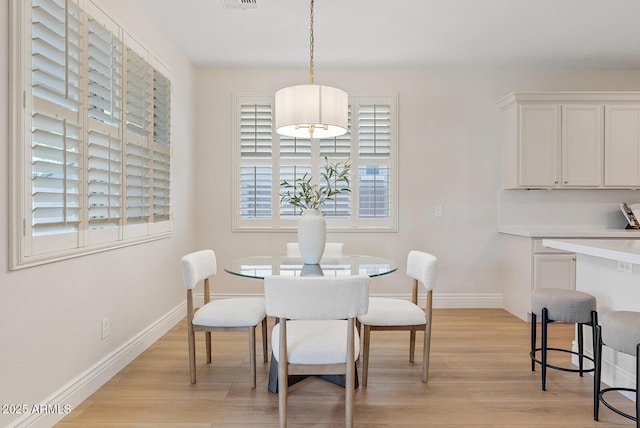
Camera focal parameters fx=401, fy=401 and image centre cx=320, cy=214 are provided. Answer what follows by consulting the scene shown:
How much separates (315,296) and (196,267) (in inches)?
46.6

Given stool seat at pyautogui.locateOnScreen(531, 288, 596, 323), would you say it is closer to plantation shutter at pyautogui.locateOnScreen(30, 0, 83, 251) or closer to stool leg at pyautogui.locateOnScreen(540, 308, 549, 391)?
stool leg at pyautogui.locateOnScreen(540, 308, 549, 391)

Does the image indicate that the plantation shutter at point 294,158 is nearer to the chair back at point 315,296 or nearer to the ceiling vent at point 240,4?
the ceiling vent at point 240,4

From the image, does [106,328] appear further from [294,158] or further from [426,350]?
[294,158]

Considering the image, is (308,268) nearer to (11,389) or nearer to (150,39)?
(11,389)

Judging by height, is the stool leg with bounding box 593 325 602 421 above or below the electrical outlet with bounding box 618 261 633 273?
below

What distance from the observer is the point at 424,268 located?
102 inches

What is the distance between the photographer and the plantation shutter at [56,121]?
1.89m

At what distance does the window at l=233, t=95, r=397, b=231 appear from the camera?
436 centimetres

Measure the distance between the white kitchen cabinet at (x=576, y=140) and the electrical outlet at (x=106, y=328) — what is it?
12.5ft

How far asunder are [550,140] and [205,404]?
153 inches

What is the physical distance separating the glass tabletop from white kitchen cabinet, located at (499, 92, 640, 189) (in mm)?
2279

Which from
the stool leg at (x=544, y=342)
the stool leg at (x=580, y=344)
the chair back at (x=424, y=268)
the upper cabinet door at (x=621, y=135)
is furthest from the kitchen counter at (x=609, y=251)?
the upper cabinet door at (x=621, y=135)

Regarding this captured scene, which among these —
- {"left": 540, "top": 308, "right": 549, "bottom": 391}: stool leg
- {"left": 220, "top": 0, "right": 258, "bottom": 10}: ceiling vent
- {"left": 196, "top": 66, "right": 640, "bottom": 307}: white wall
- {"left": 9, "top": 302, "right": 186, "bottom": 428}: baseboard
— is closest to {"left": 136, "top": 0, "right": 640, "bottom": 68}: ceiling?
{"left": 220, "top": 0, "right": 258, "bottom": 10}: ceiling vent

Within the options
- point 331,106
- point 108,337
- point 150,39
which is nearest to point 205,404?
point 108,337
